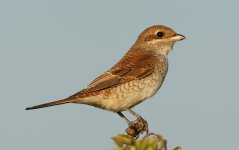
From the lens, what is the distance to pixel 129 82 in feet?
23.7

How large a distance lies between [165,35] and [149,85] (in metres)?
1.45

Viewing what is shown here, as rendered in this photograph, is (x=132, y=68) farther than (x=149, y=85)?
Yes

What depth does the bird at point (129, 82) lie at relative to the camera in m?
6.91

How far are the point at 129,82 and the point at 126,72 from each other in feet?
0.92

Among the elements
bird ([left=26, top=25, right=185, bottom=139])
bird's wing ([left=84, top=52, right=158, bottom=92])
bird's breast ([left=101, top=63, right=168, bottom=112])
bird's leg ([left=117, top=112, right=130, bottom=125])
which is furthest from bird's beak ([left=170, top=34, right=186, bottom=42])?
bird's leg ([left=117, top=112, right=130, bottom=125])

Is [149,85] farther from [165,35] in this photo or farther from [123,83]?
[165,35]

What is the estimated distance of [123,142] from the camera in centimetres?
312

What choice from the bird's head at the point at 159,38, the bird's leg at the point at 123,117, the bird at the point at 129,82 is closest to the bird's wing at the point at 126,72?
the bird at the point at 129,82

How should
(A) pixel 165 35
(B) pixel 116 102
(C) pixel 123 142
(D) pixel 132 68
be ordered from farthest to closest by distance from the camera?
(A) pixel 165 35, (D) pixel 132 68, (B) pixel 116 102, (C) pixel 123 142

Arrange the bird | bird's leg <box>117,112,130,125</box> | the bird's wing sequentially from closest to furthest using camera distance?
the bird, bird's leg <box>117,112,130,125</box>, the bird's wing

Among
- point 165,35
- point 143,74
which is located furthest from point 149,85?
point 165,35

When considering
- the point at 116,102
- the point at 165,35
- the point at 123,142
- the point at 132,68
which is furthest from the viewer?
the point at 165,35

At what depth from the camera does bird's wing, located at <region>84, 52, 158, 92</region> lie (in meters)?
7.11

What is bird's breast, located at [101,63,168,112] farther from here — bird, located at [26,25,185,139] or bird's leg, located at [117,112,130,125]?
bird's leg, located at [117,112,130,125]
